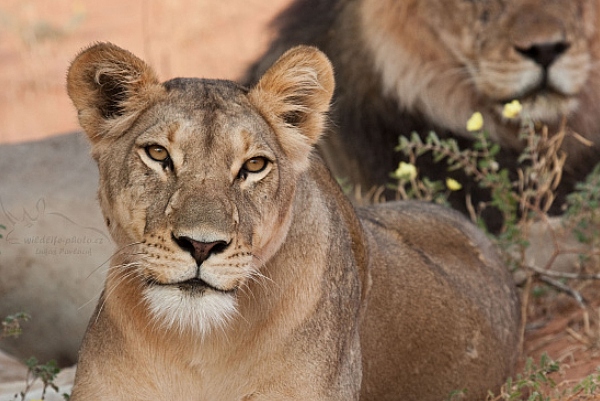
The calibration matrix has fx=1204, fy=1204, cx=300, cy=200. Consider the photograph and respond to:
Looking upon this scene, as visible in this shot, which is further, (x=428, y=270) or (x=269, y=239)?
(x=428, y=270)

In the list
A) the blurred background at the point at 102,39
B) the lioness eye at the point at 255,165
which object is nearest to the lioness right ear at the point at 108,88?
the lioness eye at the point at 255,165

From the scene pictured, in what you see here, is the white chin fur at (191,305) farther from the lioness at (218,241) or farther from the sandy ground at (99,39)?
the sandy ground at (99,39)

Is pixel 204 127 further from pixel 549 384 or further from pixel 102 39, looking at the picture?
pixel 102 39

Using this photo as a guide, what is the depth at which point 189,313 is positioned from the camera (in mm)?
2691

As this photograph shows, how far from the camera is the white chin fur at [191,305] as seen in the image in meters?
2.67

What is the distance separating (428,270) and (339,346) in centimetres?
92

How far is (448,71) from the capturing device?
19.2 feet

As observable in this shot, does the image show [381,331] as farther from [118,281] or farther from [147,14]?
[147,14]

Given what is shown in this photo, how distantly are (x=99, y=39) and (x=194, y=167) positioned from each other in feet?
23.0

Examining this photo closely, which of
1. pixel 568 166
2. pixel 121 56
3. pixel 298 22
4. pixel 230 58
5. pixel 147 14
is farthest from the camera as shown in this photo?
pixel 147 14

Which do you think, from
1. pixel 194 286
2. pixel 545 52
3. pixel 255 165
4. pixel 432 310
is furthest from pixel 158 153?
pixel 545 52

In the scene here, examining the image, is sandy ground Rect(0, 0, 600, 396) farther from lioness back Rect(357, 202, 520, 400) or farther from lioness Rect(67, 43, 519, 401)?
lioness Rect(67, 43, 519, 401)

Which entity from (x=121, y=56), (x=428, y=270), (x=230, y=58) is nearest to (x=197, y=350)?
(x=121, y=56)

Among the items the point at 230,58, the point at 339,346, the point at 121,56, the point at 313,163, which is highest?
the point at 121,56
